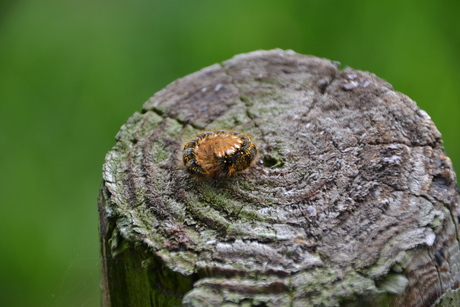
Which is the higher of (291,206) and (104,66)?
(104,66)

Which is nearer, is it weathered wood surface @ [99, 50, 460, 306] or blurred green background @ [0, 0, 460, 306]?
weathered wood surface @ [99, 50, 460, 306]

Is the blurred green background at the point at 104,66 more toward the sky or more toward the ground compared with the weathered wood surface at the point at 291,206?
more toward the sky

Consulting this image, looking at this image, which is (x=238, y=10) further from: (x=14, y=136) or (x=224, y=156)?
(x=224, y=156)

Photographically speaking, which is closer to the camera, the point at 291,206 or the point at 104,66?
the point at 291,206

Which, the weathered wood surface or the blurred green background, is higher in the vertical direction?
the blurred green background
